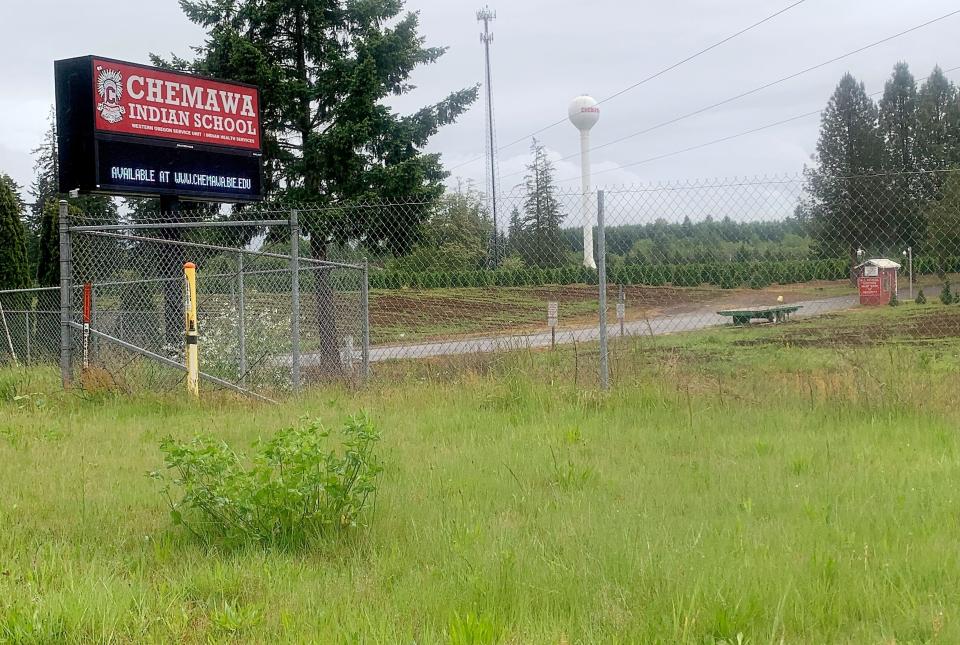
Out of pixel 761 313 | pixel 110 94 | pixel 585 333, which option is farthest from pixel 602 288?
pixel 110 94

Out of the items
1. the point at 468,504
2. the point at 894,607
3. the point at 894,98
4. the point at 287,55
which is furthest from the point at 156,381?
the point at 894,98

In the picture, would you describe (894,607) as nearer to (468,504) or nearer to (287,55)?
(468,504)

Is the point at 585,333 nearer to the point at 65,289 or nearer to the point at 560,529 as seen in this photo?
the point at 65,289

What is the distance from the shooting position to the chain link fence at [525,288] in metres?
8.52

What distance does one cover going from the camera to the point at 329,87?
16.3m

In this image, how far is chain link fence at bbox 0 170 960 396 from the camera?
336 inches

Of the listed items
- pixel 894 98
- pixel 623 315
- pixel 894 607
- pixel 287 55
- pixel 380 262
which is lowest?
pixel 894 607

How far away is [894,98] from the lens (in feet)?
161

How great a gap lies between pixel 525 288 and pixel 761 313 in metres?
2.85

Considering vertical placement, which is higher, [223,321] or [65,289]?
[65,289]

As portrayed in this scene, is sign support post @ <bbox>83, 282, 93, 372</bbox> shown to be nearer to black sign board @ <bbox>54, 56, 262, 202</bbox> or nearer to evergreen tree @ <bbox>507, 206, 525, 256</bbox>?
black sign board @ <bbox>54, 56, 262, 202</bbox>

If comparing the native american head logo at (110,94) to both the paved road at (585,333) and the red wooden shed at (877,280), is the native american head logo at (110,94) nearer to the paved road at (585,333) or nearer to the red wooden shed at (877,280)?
the paved road at (585,333)

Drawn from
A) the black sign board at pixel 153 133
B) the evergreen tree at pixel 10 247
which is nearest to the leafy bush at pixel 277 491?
the black sign board at pixel 153 133

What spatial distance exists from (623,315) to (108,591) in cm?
651
